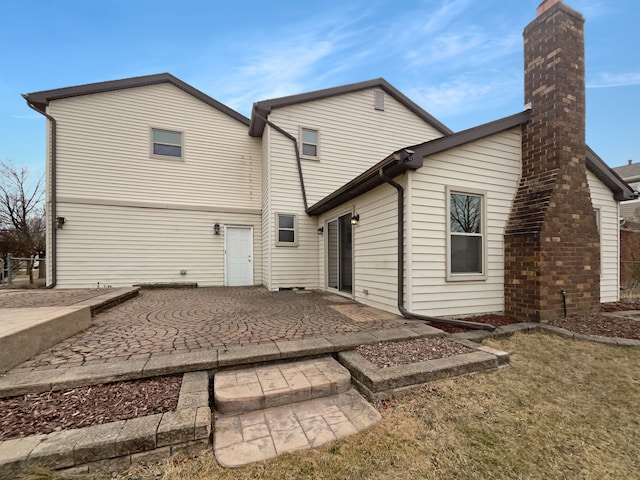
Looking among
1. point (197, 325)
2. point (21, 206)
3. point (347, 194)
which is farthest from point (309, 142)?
point (21, 206)

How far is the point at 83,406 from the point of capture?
2.15m

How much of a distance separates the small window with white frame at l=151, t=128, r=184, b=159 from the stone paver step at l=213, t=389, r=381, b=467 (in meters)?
8.79

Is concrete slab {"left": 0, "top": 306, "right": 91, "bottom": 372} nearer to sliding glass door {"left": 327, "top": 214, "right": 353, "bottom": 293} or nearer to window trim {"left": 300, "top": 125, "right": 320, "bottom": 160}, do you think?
sliding glass door {"left": 327, "top": 214, "right": 353, "bottom": 293}

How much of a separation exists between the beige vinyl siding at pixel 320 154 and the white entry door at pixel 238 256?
1572 millimetres

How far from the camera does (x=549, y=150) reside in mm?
4875

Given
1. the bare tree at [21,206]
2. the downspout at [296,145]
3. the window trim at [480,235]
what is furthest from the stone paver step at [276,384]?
the bare tree at [21,206]

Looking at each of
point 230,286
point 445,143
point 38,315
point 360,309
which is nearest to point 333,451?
point 360,309

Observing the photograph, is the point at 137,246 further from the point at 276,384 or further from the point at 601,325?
the point at 601,325

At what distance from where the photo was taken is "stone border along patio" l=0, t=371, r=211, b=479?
164 centimetres

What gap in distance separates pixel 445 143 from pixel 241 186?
6893mm

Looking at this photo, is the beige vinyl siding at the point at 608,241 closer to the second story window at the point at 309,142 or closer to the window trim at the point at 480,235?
the window trim at the point at 480,235

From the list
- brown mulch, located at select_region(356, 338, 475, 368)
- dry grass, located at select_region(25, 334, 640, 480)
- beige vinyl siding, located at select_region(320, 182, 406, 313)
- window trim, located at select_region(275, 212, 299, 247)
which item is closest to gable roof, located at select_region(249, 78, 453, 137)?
window trim, located at select_region(275, 212, 299, 247)

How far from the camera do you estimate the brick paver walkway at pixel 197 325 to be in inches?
118

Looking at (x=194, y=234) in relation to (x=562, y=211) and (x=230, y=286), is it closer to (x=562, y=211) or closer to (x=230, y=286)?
(x=230, y=286)
